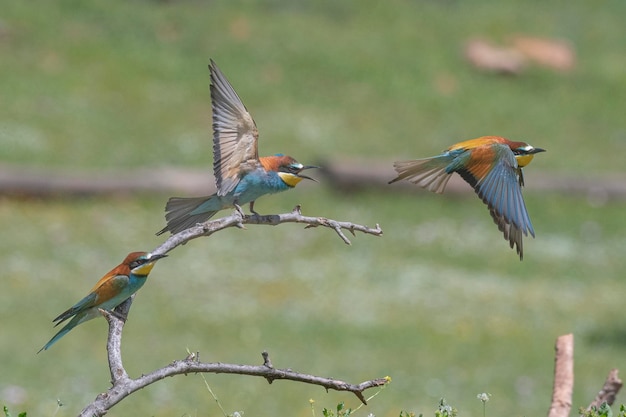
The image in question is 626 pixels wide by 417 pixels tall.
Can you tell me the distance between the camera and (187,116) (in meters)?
19.6

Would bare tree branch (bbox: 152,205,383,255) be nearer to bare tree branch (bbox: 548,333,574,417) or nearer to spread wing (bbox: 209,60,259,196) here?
spread wing (bbox: 209,60,259,196)

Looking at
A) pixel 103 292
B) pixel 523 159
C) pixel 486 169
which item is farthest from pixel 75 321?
pixel 523 159

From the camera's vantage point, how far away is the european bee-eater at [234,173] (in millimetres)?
4379

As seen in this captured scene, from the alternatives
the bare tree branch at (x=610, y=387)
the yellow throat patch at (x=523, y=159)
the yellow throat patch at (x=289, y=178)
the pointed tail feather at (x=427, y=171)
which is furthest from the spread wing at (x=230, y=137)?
the bare tree branch at (x=610, y=387)

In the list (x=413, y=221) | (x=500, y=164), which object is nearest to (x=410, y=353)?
(x=413, y=221)

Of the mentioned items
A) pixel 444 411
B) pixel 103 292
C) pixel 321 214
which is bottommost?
pixel 444 411

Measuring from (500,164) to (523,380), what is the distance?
7141 mm

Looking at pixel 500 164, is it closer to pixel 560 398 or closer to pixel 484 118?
pixel 560 398

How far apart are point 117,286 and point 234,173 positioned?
0.72m

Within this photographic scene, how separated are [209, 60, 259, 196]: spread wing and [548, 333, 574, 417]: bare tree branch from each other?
1.56 metres

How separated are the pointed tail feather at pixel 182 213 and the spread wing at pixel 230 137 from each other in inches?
4.7

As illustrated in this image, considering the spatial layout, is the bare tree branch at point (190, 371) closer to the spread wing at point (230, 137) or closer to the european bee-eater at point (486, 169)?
the european bee-eater at point (486, 169)

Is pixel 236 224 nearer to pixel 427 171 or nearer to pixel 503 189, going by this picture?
pixel 427 171

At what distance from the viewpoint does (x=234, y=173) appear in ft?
14.6
